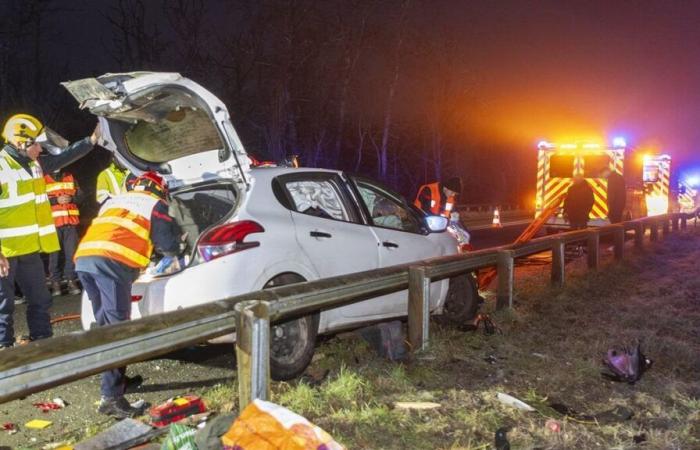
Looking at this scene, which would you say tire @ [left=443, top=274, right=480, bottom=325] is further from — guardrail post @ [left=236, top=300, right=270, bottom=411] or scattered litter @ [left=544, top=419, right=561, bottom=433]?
guardrail post @ [left=236, top=300, right=270, bottom=411]

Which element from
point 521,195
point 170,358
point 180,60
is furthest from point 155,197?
point 521,195

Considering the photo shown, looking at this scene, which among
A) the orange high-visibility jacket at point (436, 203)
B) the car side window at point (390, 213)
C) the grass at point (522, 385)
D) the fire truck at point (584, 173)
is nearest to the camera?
the grass at point (522, 385)

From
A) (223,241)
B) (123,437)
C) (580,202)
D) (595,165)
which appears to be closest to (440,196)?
(580,202)

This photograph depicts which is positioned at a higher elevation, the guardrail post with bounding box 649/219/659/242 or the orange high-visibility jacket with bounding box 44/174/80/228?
the orange high-visibility jacket with bounding box 44/174/80/228

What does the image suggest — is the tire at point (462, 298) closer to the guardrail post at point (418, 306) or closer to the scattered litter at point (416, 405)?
the guardrail post at point (418, 306)

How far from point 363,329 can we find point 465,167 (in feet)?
135

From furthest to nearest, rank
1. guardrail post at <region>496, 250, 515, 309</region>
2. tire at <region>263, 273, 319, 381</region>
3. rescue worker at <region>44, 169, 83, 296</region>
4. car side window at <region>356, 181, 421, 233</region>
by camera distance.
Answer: rescue worker at <region>44, 169, 83, 296</region>, guardrail post at <region>496, 250, 515, 309</region>, car side window at <region>356, 181, 421, 233</region>, tire at <region>263, 273, 319, 381</region>

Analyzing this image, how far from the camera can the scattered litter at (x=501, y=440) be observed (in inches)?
122

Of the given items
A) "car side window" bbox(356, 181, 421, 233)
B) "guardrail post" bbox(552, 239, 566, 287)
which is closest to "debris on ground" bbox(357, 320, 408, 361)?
"car side window" bbox(356, 181, 421, 233)

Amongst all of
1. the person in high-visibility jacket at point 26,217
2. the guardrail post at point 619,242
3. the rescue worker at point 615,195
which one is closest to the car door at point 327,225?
the person in high-visibility jacket at point 26,217

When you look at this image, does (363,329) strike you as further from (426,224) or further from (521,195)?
(521,195)

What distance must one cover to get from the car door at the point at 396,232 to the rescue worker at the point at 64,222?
466cm

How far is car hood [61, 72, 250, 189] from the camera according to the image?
14.4 ft

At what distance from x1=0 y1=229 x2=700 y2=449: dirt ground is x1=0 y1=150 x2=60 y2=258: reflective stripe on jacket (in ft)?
4.47
